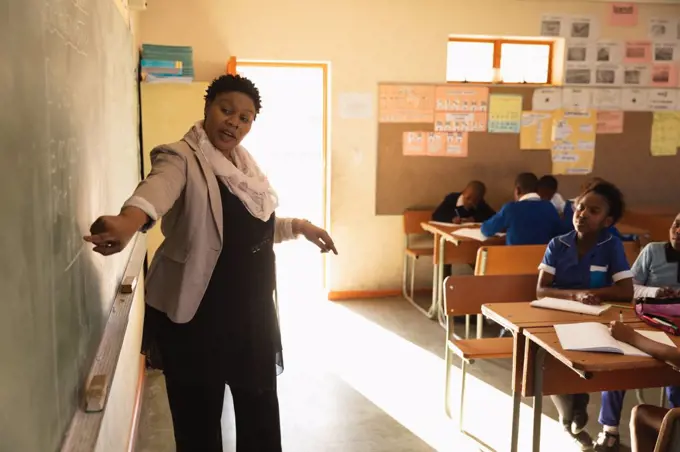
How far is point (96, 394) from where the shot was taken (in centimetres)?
123

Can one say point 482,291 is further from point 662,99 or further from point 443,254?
point 662,99

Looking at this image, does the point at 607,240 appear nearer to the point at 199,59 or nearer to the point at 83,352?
the point at 83,352

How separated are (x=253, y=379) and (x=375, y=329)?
2748 millimetres

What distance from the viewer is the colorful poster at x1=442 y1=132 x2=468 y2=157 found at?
510cm

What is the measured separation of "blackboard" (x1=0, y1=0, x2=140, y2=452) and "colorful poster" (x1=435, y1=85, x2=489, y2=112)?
149 inches

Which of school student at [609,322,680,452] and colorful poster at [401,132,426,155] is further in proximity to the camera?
colorful poster at [401,132,426,155]

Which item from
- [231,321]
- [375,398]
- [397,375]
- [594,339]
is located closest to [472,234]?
[397,375]

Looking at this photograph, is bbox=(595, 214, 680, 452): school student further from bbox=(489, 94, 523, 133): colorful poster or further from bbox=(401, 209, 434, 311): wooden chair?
bbox=(489, 94, 523, 133): colorful poster

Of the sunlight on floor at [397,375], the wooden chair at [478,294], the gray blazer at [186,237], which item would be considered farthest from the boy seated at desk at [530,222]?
the gray blazer at [186,237]

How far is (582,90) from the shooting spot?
17.2ft

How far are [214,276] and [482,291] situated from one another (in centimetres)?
169

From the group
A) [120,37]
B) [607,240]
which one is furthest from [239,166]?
[607,240]

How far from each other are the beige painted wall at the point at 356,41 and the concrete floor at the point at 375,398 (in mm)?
948

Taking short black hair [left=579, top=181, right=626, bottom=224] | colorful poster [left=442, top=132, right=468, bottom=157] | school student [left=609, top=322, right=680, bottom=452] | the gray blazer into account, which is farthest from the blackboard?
colorful poster [left=442, top=132, right=468, bottom=157]
